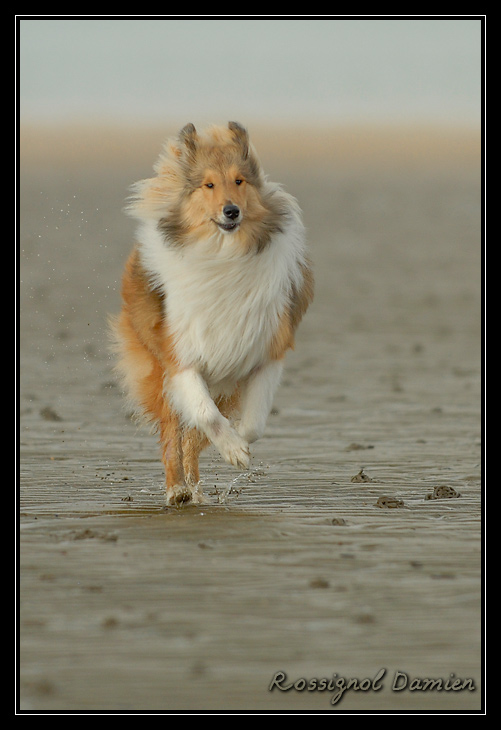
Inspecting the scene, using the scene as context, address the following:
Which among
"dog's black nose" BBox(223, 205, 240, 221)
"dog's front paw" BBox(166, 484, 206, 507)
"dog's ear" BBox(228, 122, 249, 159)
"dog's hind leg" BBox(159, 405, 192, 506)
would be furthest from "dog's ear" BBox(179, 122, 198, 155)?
"dog's front paw" BBox(166, 484, 206, 507)

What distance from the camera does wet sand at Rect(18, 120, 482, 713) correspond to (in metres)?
3.82

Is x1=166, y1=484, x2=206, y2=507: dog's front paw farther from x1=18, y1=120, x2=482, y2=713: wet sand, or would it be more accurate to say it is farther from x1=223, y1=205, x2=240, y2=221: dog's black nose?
x1=223, y1=205, x2=240, y2=221: dog's black nose

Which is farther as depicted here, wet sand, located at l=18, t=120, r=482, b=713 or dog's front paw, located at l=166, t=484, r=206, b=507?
dog's front paw, located at l=166, t=484, r=206, b=507

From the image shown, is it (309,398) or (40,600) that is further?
(309,398)

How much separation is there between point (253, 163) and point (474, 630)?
3.35 m

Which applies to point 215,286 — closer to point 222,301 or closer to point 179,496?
point 222,301

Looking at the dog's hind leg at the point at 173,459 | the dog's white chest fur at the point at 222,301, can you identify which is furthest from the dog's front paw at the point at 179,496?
the dog's white chest fur at the point at 222,301

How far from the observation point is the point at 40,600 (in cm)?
450

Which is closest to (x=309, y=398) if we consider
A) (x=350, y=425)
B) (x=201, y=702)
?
(x=350, y=425)

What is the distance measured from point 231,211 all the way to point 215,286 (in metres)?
0.48

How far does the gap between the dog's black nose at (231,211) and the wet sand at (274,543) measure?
1.64 metres

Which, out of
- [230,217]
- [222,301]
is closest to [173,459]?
[222,301]

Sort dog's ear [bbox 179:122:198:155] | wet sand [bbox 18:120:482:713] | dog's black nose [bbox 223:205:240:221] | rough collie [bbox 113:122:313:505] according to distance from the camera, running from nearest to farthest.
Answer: wet sand [bbox 18:120:482:713], dog's black nose [bbox 223:205:240:221], rough collie [bbox 113:122:313:505], dog's ear [bbox 179:122:198:155]

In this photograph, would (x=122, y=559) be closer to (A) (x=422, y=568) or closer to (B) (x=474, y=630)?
(A) (x=422, y=568)
